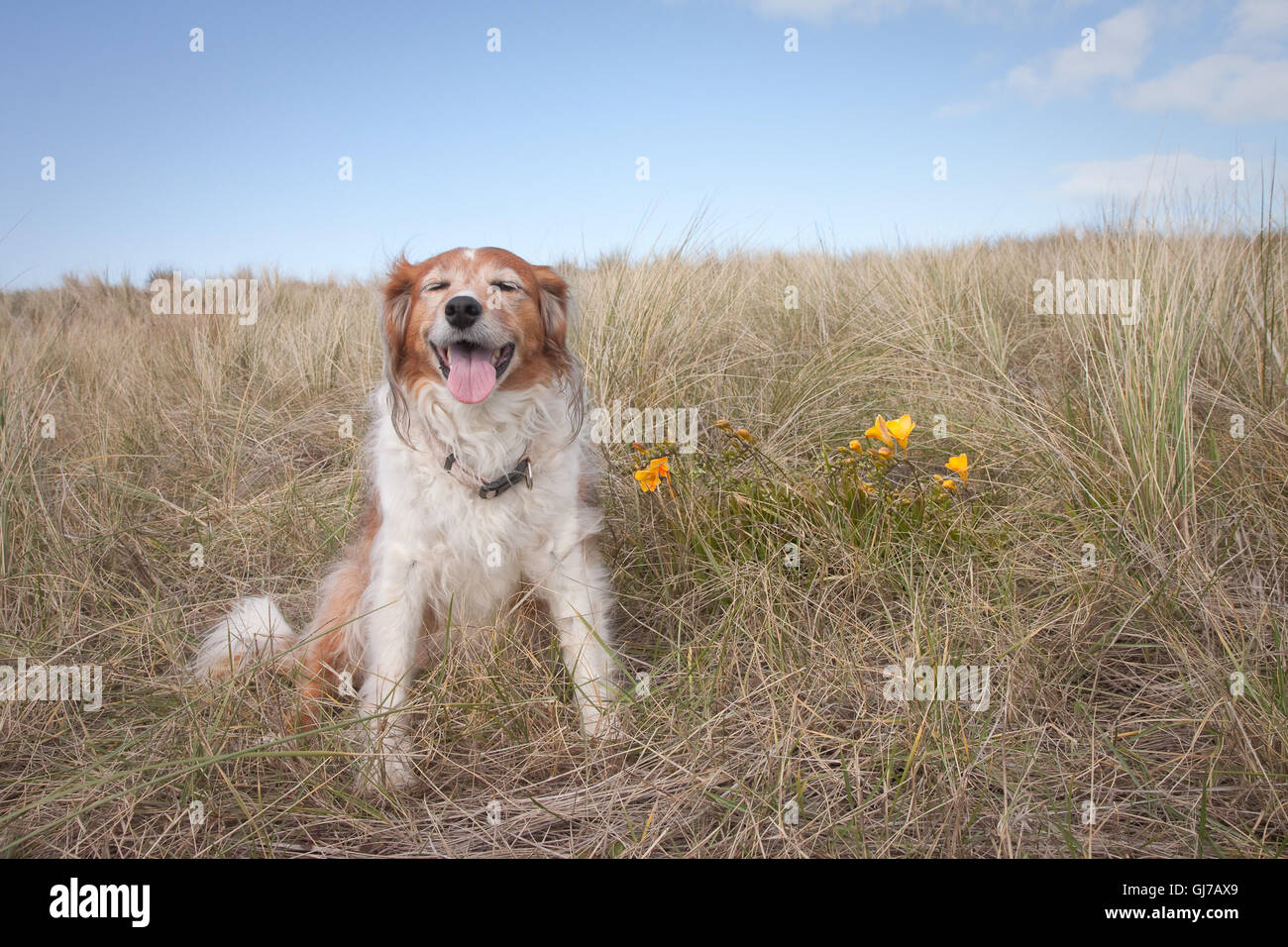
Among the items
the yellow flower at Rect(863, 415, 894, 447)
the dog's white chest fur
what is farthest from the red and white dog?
the yellow flower at Rect(863, 415, 894, 447)

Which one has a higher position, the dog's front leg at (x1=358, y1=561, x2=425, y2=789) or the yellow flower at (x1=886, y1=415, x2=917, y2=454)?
the yellow flower at (x1=886, y1=415, x2=917, y2=454)

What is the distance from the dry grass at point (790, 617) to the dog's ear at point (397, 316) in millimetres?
948

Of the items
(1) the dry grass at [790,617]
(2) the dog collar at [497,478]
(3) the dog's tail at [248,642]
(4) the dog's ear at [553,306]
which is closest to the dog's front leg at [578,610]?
(1) the dry grass at [790,617]

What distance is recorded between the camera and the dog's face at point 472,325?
2.43 meters

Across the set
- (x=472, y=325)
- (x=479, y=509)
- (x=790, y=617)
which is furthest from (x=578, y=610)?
(x=472, y=325)

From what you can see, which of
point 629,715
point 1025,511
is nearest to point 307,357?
point 629,715

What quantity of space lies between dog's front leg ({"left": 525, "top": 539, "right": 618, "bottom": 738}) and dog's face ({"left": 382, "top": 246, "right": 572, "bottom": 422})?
0.59m

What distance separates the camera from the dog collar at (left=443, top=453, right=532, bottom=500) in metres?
2.47

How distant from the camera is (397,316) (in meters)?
2.67

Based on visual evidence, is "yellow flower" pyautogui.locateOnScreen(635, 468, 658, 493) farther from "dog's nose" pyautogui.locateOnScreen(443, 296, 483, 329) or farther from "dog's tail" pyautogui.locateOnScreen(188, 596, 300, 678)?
"dog's tail" pyautogui.locateOnScreen(188, 596, 300, 678)

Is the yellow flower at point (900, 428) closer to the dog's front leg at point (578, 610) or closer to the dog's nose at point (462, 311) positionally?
the dog's front leg at point (578, 610)

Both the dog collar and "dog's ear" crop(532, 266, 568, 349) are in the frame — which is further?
"dog's ear" crop(532, 266, 568, 349)

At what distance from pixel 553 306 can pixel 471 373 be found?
0.47 m

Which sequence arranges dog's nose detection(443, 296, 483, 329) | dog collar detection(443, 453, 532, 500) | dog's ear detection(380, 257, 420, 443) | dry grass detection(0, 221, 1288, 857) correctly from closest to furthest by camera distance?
dry grass detection(0, 221, 1288, 857) < dog's nose detection(443, 296, 483, 329) < dog collar detection(443, 453, 532, 500) < dog's ear detection(380, 257, 420, 443)
